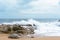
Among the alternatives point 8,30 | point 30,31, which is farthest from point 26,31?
point 8,30

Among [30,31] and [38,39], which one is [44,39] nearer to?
[38,39]

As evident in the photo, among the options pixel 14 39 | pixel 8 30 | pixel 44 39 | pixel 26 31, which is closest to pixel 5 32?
pixel 8 30

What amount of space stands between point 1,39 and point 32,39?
1.49m

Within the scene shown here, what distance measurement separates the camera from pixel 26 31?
10.1 metres

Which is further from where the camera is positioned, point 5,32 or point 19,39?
point 5,32

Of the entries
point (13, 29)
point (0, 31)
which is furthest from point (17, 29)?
point (0, 31)

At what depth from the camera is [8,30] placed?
1037cm

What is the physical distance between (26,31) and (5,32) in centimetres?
130

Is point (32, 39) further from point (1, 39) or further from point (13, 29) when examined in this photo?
point (13, 29)

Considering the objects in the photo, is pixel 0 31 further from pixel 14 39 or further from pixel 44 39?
pixel 44 39

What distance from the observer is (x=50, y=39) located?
8.09 meters

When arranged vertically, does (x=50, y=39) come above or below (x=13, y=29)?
below

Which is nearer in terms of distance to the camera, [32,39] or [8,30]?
[32,39]

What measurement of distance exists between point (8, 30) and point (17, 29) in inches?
22.4
